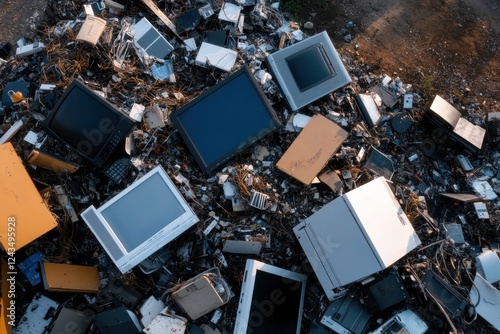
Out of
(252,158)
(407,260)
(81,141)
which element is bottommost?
(407,260)

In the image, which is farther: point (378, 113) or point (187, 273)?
point (378, 113)

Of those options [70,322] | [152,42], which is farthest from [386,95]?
[70,322]

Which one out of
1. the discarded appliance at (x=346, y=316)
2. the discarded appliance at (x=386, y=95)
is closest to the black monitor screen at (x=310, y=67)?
the discarded appliance at (x=386, y=95)

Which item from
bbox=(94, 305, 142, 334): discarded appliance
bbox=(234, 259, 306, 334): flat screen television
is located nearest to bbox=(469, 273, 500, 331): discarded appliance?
bbox=(234, 259, 306, 334): flat screen television

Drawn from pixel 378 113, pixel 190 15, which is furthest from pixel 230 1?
pixel 378 113

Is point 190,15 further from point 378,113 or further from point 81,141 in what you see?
point 378,113

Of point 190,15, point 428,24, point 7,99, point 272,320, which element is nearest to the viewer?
point 272,320

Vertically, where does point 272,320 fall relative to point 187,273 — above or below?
below
